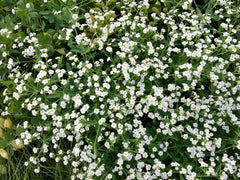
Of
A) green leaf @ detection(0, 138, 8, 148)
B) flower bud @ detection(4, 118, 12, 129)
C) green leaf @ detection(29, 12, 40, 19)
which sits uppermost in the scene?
green leaf @ detection(29, 12, 40, 19)

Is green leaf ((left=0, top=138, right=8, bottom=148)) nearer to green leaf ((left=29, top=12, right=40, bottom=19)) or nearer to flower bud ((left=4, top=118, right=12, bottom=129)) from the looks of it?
flower bud ((left=4, top=118, right=12, bottom=129))

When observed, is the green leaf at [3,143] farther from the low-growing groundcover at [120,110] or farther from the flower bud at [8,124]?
the flower bud at [8,124]

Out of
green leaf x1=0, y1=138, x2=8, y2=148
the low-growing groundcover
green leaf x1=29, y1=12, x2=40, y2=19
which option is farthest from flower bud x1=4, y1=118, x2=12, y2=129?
green leaf x1=29, y1=12, x2=40, y2=19

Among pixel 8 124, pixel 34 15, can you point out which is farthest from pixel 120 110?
pixel 34 15

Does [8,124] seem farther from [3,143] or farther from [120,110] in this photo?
[120,110]

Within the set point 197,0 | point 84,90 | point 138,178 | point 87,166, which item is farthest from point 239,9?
point 87,166

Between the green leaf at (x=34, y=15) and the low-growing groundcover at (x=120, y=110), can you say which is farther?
the green leaf at (x=34, y=15)

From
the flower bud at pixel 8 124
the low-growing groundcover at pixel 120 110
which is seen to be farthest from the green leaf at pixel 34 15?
the flower bud at pixel 8 124

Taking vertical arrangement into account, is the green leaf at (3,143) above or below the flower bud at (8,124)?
below

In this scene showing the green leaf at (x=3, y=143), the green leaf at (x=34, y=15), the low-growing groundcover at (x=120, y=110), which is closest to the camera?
the low-growing groundcover at (x=120, y=110)

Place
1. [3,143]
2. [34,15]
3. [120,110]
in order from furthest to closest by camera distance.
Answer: [34,15] → [3,143] → [120,110]

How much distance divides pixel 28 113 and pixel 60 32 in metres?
0.96

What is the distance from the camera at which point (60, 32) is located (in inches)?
118

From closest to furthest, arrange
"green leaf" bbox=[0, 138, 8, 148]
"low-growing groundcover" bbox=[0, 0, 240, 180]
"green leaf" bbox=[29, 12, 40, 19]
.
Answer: "low-growing groundcover" bbox=[0, 0, 240, 180] < "green leaf" bbox=[0, 138, 8, 148] < "green leaf" bbox=[29, 12, 40, 19]
